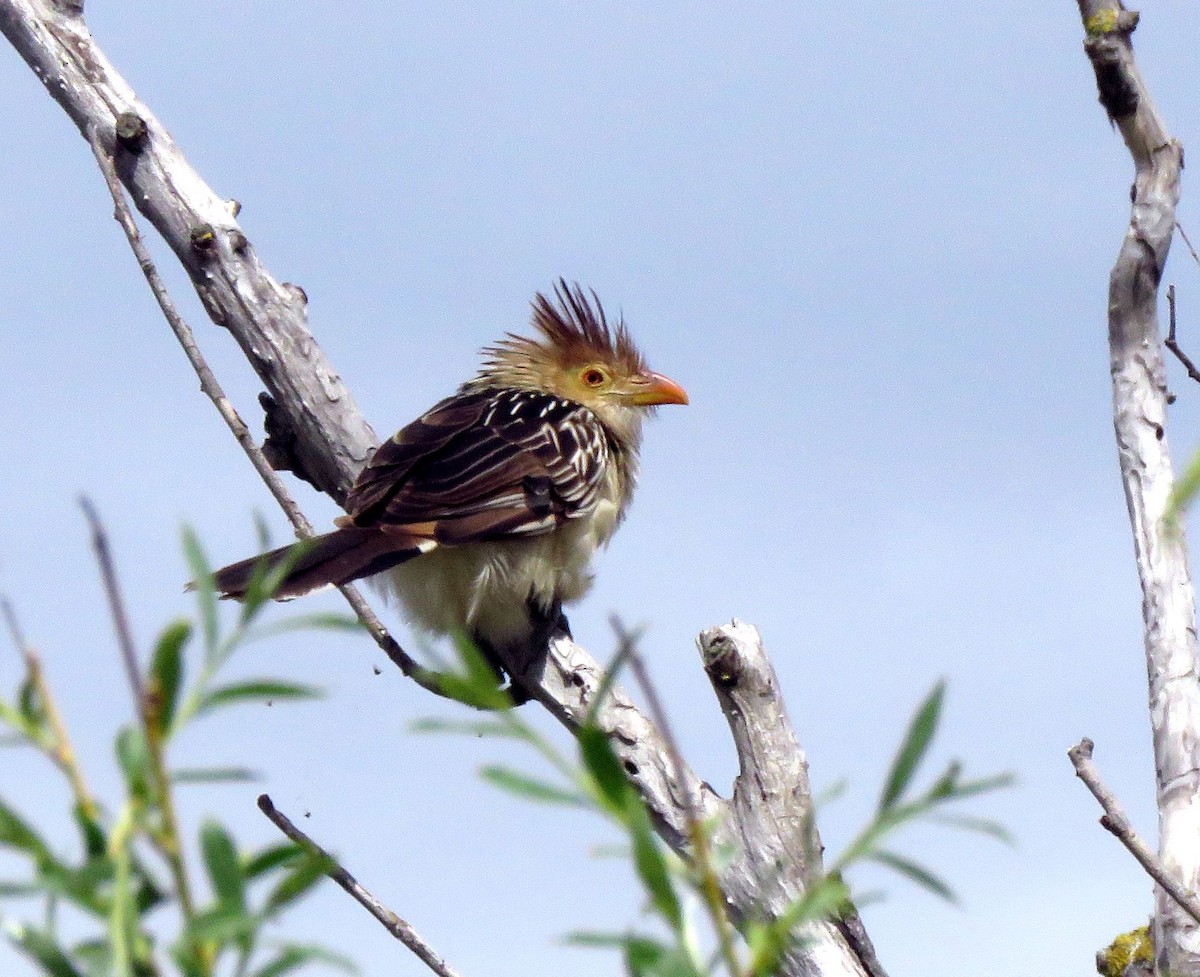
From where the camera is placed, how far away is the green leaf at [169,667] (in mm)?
852

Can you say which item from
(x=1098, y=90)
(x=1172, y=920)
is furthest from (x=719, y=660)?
(x=1098, y=90)

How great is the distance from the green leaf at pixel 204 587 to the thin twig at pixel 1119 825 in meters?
2.08

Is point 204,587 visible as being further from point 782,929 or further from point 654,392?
point 654,392

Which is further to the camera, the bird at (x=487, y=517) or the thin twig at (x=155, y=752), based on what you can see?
the bird at (x=487, y=517)

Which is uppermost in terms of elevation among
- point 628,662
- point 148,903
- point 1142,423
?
point 1142,423

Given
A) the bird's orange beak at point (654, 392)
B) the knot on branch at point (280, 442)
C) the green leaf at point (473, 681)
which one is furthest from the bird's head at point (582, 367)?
the green leaf at point (473, 681)

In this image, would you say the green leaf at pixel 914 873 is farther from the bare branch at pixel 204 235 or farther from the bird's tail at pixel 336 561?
the bare branch at pixel 204 235

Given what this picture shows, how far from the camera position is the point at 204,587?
0.94 m

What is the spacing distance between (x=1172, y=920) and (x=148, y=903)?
9.80ft

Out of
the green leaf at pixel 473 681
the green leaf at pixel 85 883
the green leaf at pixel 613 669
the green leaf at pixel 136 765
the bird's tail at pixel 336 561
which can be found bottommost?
the green leaf at pixel 85 883

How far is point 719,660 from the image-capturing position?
15.1 feet

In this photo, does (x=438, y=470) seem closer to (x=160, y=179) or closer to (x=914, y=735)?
(x=160, y=179)

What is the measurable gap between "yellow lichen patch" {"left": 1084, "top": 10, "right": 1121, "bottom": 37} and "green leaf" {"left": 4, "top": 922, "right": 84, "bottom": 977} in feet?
12.5

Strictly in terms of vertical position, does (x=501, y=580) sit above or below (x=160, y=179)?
below
